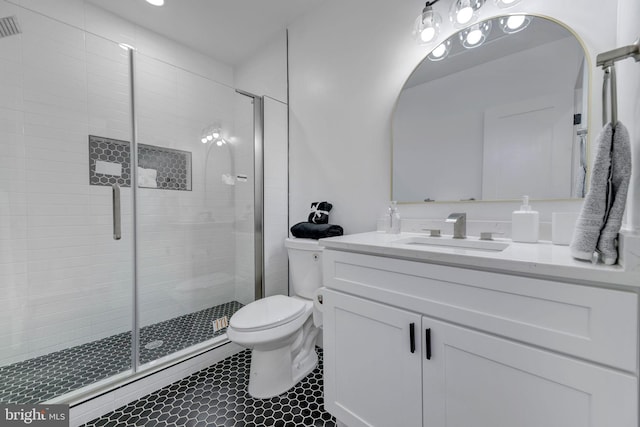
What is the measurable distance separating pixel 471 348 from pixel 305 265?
106cm

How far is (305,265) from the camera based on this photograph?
1.66 metres

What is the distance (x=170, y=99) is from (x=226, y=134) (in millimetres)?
470

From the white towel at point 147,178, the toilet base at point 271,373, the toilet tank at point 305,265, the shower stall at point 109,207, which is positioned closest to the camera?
the toilet base at point 271,373

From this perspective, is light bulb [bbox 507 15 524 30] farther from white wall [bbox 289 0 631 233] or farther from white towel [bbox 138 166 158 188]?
white towel [bbox 138 166 158 188]

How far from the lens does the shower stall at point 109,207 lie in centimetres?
148

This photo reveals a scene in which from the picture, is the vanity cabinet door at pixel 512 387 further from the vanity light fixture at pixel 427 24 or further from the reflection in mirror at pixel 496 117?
the vanity light fixture at pixel 427 24

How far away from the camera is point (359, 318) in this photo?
1016 millimetres

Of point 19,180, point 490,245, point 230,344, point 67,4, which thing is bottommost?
point 230,344

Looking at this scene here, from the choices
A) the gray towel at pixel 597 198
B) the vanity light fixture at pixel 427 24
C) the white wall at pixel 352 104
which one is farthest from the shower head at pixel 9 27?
the gray towel at pixel 597 198

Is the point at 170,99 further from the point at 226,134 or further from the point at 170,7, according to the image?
the point at 170,7

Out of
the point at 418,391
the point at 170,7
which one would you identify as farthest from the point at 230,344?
the point at 170,7

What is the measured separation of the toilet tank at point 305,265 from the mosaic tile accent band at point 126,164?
1.09 m

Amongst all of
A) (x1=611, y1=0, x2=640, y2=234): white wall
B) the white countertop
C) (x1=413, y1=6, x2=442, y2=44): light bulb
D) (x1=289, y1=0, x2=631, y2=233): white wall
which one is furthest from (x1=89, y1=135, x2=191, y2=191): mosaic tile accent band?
(x1=611, y1=0, x2=640, y2=234): white wall

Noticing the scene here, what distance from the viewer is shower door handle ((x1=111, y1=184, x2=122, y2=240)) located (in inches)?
61.1
